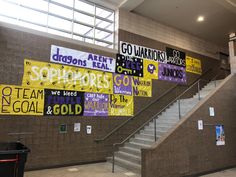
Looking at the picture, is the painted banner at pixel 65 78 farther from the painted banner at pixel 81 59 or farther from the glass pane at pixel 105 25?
the glass pane at pixel 105 25

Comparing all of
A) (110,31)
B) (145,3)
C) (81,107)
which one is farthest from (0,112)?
(145,3)

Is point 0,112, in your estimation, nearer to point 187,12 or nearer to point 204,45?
point 187,12

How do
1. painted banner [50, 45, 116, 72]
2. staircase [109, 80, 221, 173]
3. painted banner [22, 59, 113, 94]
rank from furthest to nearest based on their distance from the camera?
painted banner [50, 45, 116, 72] < painted banner [22, 59, 113, 94] < staircase [109, 80, 221, 173]

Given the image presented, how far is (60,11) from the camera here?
24.3 feet

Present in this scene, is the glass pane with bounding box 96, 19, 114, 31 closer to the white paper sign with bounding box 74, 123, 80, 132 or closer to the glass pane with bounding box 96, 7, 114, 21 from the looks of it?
the glass pane with bounding box 96, 7, 114, 21

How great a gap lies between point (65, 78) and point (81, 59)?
91cm

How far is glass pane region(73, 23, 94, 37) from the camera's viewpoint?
25.6ft

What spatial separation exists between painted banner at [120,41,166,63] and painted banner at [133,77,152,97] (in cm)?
102

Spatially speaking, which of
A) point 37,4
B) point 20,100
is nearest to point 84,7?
point 37,4

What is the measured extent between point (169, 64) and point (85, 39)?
4110 mm

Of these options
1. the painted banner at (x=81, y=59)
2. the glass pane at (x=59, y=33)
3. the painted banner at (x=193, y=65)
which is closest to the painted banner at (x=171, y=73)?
the painted banner at (x=193, y=65)

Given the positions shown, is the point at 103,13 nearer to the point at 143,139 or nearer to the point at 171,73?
the point at 171,73

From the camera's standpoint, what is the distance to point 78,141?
678cm

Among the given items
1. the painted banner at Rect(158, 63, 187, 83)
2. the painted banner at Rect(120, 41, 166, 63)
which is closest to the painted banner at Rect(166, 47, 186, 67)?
the painted banner at Rect(158, 63, 187, 83)
